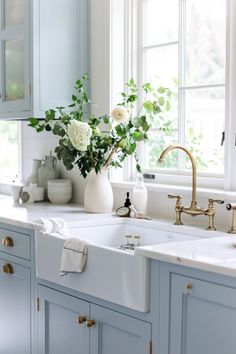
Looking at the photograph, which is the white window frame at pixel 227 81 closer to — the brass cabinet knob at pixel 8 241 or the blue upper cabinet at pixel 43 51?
the blue upper cabinet at pixel 43 51

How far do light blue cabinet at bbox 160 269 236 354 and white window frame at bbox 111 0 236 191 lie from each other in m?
0.99

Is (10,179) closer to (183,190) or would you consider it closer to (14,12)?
(14,12)

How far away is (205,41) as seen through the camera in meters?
3.17

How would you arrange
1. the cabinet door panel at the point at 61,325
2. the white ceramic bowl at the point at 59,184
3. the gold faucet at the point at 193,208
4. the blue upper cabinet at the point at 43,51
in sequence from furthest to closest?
the white ceramic bowl at the point at 59,184, the blue upper cabinet at the point at 43,51, the gold faucet at the point at 193,208, the cabinet door panel at the point at 61,325

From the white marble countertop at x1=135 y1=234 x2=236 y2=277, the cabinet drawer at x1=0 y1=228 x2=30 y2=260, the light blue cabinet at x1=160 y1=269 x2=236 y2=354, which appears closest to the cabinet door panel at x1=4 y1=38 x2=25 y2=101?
the cabinet drawer at x1=0 y1=228 x2=30 y2=260

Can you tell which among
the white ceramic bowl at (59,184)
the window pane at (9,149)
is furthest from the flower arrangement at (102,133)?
the window pane at (9,149)

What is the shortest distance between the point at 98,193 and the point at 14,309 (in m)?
0.76

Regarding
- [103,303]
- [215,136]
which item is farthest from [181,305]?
[215,136]

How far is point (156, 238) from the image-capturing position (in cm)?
294

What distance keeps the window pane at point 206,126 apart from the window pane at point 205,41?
78mm

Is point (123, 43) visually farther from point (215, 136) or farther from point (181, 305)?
point (181, 305)

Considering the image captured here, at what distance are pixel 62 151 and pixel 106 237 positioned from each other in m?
0.53

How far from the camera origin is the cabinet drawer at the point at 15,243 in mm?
3045

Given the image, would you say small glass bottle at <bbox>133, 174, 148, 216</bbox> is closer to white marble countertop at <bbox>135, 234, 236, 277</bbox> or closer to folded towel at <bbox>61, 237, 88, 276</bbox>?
folded towel at <bbox>61, 237, 88, 276</bbox>
